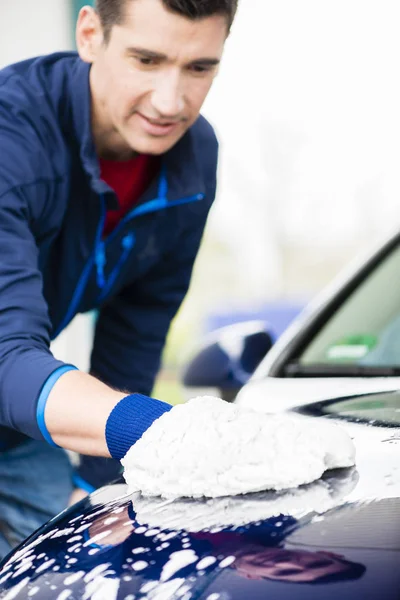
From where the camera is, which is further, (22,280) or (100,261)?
(100,261)

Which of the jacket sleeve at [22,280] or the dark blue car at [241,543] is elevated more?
the jacket sleeve at [22,280]

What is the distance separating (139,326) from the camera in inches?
88.1

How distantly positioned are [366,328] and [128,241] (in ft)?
1.85

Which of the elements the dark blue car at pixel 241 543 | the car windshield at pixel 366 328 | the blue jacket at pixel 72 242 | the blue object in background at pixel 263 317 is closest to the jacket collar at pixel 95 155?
the blue jacket at pixel 72 242

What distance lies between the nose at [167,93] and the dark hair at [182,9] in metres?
0.11

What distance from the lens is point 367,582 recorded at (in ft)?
2.78

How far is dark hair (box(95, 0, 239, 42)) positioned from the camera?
61.3 inches

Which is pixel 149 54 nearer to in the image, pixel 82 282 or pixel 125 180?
pixel 125 180

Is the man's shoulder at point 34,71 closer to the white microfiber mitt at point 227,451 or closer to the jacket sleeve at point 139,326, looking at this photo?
the jacket sleeve at point 139,326

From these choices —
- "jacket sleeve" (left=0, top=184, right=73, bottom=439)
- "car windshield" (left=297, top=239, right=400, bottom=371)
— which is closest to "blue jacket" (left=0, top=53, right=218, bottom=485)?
"jacket sleeve" (left=0, top=184, right=73, bottom=439)

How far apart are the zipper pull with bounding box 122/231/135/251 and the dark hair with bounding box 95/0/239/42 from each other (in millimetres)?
400

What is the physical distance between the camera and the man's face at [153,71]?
158 cm

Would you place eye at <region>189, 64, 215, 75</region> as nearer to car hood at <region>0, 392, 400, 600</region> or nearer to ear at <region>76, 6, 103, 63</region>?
ear at <region>76, 6, 103, 63</region>

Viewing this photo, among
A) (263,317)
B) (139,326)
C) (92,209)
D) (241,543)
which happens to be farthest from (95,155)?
(263,317)
